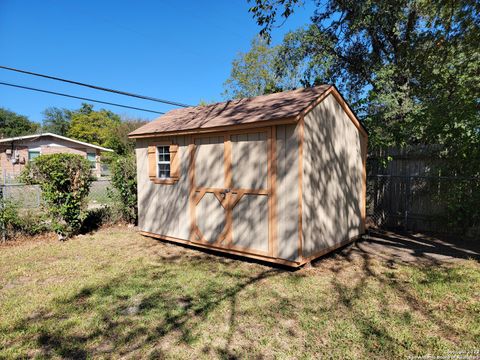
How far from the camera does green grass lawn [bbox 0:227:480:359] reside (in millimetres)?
2824

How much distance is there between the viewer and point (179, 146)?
6156mm

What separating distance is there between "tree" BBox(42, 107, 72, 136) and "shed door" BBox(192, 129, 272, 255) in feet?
174

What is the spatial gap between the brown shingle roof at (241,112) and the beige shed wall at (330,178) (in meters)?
0.31

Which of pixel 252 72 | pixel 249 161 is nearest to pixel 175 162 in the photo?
pixel 249 161

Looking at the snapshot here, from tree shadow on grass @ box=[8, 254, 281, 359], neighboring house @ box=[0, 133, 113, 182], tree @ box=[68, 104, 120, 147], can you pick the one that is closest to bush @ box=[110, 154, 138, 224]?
tree shadow on grass @ box=[8, 254, 281, 359]

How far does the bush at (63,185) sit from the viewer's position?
660cm

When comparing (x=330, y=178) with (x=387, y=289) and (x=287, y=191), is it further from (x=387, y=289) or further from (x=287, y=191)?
(x=387, y=289)

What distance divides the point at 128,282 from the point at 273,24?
5314 millimetres

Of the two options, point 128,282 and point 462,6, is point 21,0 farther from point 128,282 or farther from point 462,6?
point 462,6

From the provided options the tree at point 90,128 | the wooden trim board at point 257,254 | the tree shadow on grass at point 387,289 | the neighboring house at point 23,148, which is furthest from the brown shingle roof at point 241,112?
the tree at point 90,128

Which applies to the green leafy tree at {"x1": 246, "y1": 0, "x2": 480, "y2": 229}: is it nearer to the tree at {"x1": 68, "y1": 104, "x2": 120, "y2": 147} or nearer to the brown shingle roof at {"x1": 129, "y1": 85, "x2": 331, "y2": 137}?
the brown shingle roof at {"x1": 129, "y1": 85, "x2": 331, "y2": 137}

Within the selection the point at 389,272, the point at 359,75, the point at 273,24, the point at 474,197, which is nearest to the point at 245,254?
the point at 389,272

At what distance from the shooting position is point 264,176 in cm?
484

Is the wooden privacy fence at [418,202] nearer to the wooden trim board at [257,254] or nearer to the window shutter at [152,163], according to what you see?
the wooden trim board at [257,254]
